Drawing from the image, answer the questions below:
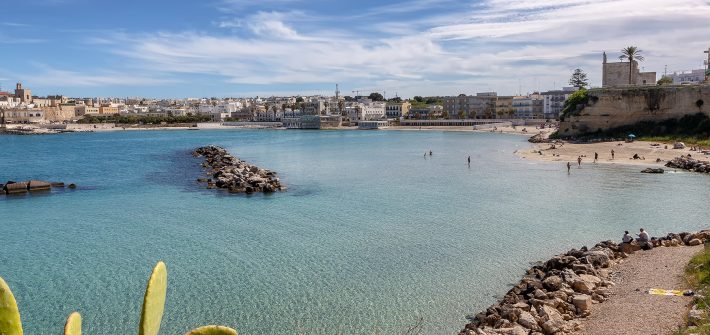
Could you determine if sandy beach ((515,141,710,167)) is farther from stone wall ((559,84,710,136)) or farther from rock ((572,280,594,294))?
rock ((572,280,594,294))

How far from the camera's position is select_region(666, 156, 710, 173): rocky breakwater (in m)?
40.3

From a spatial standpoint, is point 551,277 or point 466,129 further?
point 466,129

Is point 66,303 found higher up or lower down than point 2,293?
lower down

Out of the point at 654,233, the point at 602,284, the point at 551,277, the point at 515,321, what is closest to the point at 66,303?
the point at 515,321

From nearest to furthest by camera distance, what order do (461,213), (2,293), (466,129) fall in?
(2,293), (461,213), (466,129)

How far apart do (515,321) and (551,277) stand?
2983mm

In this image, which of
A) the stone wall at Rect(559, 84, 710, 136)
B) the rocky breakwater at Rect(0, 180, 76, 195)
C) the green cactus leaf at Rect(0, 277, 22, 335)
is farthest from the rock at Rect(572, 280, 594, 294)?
the stone wall at Rect(559, 84, 710, 136)

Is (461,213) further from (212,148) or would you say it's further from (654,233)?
(212,148)

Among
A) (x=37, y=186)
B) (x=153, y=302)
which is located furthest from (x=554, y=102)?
(x=153, y=302)

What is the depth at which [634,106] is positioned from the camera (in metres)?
65.3

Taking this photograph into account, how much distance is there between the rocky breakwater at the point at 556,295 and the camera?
41.3 ft

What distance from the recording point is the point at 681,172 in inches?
1591

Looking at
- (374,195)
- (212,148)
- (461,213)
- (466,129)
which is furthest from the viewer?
(466,129)

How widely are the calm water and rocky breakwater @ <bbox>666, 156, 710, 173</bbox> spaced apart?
5.87 ft
